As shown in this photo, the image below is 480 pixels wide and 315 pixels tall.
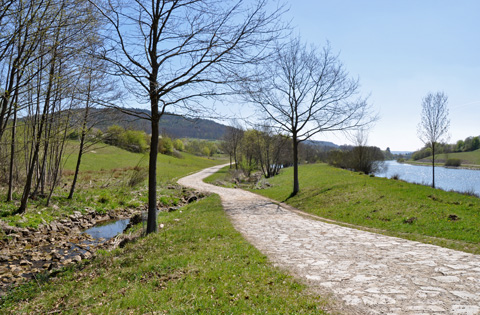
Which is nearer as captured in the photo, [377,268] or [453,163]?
[377,268]

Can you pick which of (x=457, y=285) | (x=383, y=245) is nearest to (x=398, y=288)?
(x=457, y=285)

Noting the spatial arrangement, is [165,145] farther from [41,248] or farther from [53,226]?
[41,248]

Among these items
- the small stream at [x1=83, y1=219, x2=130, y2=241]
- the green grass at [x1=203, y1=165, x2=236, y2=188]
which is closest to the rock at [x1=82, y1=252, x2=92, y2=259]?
the small stream at [x1=83, y1=219, x2=130, y2=241]

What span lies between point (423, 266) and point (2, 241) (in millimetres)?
11924

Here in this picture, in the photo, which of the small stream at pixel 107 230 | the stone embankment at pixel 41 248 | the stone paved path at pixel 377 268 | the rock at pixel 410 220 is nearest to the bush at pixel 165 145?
the small stream at pixel 107 230

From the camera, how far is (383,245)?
7.41 m

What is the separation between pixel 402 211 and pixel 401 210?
15 cm

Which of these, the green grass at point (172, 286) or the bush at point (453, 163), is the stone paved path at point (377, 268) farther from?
the bush at point (453, 163)

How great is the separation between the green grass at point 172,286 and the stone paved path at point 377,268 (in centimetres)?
65

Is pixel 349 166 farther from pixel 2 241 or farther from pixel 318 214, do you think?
pixel 2 241

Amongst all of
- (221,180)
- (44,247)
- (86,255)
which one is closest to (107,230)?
(44,247)

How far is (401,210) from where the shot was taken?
36.6 ft

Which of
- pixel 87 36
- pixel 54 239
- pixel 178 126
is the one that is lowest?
pixel 54 239

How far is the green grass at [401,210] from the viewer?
8.37 m
